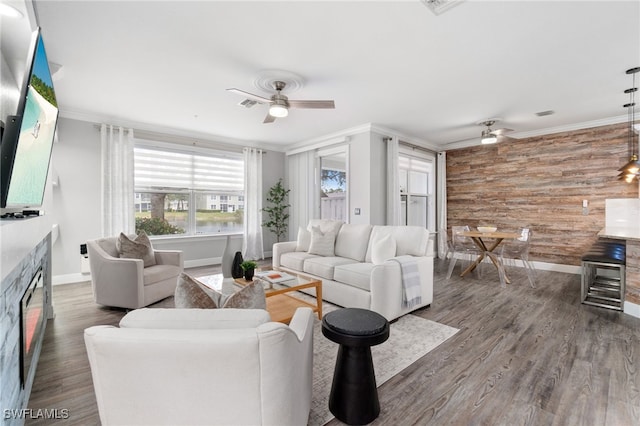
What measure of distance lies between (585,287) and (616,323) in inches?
28.2

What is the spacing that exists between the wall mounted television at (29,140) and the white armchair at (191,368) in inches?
34.5

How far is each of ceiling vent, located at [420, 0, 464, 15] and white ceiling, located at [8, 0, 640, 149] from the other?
61 mm

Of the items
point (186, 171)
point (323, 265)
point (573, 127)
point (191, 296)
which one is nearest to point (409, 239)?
point (323, 265)

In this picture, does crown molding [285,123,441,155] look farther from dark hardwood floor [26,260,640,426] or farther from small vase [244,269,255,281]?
small vase [244,269,255,281]

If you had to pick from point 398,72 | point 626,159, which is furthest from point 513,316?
point 626,159

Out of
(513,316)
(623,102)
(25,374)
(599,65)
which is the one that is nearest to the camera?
(25,374)

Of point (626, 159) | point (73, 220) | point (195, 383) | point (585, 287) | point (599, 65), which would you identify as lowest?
point (585, 287)

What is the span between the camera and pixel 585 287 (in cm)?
360

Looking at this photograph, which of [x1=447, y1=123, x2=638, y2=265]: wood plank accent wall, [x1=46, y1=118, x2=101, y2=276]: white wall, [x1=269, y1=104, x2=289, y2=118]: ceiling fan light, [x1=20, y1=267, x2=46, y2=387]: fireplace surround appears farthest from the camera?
[x1=447, y1=123, x2=638, y2=265]: wood plank accent wall

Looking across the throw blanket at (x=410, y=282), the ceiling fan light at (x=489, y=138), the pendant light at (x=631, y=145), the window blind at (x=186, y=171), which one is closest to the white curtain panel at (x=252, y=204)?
the window blind at (x=186, y=171)

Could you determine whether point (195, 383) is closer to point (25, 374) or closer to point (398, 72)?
point (25, 374)

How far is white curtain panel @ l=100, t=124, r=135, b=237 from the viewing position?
14.9ft

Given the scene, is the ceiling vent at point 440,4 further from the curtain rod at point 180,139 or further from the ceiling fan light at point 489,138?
the curtain rod at point 180,139

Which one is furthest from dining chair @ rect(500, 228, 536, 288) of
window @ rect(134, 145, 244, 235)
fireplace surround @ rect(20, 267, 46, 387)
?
fireplace surround @ rect(20, 267, 46, 387)
